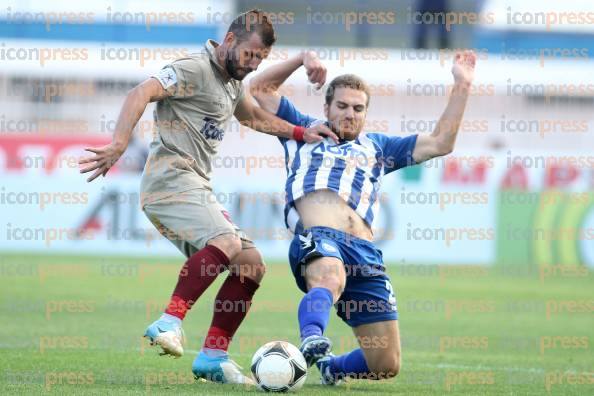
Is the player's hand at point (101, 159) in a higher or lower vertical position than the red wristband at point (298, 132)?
lower

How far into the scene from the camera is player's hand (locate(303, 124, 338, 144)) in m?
7.08

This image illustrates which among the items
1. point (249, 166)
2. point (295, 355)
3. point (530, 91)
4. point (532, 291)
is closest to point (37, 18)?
point (249, 166)

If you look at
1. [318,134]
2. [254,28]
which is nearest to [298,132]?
[318,134]

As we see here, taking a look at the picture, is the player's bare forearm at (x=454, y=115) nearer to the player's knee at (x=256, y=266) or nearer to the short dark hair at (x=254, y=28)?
the short dark hair at (x=254, y=28)

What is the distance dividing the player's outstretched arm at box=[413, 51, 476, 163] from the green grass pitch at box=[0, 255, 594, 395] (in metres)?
1.57

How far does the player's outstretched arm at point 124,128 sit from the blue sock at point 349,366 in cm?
208

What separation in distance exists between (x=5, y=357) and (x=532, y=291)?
10511 millimetres

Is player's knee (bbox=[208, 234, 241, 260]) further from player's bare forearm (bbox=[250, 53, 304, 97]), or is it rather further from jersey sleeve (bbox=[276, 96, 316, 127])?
player's bare forearm (bbox=[250, 53, 304, 97])

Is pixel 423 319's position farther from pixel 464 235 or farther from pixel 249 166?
pixel 249 166

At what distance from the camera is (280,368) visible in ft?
19.6

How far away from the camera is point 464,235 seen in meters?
20.4

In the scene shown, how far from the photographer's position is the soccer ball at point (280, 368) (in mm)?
5977

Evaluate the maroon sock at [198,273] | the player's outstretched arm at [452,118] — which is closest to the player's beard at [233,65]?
the maroon sock at [198,273]

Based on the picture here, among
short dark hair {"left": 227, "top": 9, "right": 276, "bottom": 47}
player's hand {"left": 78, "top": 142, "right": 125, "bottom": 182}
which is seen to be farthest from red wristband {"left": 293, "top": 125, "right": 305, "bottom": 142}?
player's hand {"left": 78, "top": 142, "right": 125, "bottom": 182}
